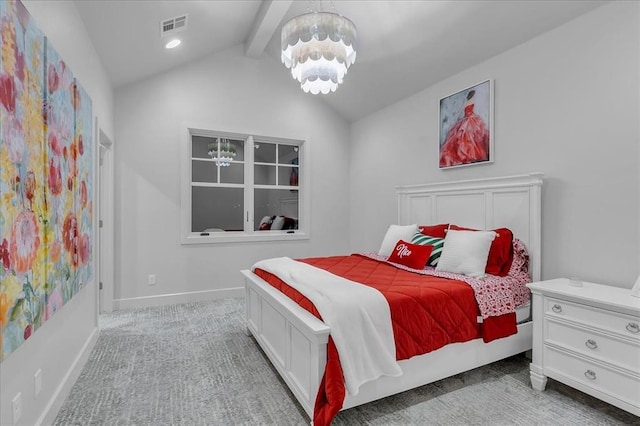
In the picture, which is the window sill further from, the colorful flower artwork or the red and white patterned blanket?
the red and white patterned blanket

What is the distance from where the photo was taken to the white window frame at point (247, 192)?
4324 millimetres

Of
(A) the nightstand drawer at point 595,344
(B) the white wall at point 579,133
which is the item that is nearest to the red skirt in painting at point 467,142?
(B) the white wall at point 579,133

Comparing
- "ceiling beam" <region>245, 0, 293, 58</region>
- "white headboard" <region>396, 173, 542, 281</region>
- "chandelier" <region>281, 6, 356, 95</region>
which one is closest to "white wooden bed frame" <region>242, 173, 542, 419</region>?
"white headboard" <region>396, 173, 542, 281</region>

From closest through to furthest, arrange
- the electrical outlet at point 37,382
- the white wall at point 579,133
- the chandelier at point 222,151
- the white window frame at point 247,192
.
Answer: the electrical outlet at point 37,382, the white wall at point 579,133, the white window frame at point 247,192, the chandelier at point 222,151

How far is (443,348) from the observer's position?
2.19 metres

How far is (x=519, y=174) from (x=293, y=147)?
3138mm

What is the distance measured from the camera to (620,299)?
6.38 ft

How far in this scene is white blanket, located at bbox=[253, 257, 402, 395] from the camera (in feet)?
5.83

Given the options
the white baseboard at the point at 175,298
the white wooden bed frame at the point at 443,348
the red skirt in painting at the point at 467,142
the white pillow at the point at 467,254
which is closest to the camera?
the white wooden bed frame at the point at 443,348

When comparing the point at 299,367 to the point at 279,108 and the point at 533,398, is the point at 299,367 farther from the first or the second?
the point at 279,108

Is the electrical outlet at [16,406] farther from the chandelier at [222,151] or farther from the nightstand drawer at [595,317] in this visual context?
the chandelier at [222,151]

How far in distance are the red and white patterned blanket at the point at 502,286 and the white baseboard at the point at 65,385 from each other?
251 centimetres

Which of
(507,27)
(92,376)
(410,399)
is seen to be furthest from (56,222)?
(507,27)

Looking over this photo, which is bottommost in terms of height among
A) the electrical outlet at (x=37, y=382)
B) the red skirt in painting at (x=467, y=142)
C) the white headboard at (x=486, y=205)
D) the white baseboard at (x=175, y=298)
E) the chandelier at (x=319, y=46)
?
the white baseboard at (x=175, y=298)
